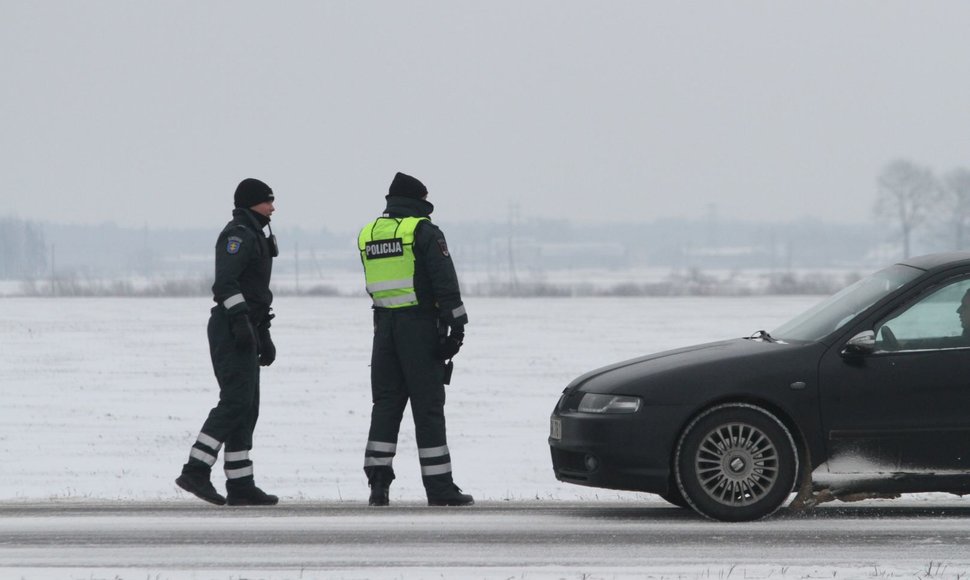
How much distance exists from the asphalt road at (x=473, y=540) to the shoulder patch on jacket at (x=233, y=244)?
1463mm

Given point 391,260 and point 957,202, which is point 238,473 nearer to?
point 391,260

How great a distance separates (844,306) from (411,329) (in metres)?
2.42

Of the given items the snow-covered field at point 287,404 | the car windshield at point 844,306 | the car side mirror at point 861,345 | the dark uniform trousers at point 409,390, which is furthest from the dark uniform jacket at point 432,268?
the car side mirror at point 861,345

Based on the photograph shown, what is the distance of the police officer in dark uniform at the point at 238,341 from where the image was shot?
7832mm

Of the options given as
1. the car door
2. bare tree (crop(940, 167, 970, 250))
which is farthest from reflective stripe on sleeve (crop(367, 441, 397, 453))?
bare tree (crop(940, 167, 970, 250))

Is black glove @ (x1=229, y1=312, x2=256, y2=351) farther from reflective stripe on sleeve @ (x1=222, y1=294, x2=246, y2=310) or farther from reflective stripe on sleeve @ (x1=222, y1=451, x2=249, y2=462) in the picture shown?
reflective stripe on sleeve @ (x1=222, y1=451, x2=249, y2=462)

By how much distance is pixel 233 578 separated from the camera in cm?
560

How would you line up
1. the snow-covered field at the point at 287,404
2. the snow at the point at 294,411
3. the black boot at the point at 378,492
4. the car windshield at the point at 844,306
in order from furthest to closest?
the snow-covered field at the point at 287,404 < the snow at the point at 294,411 < the black boot at the point at 378,492 < the car windshield at the point at 844,306

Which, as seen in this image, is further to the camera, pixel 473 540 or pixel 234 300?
pixel 234 300

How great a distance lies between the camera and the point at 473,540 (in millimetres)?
6637

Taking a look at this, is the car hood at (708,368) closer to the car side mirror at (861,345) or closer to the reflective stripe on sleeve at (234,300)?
the car side mirror at (861,345)

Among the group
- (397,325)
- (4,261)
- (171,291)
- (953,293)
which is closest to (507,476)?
(397,325)

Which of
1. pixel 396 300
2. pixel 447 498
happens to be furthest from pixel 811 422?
pixel 396 300

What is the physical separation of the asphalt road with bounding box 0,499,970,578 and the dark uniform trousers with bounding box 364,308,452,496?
31cm
